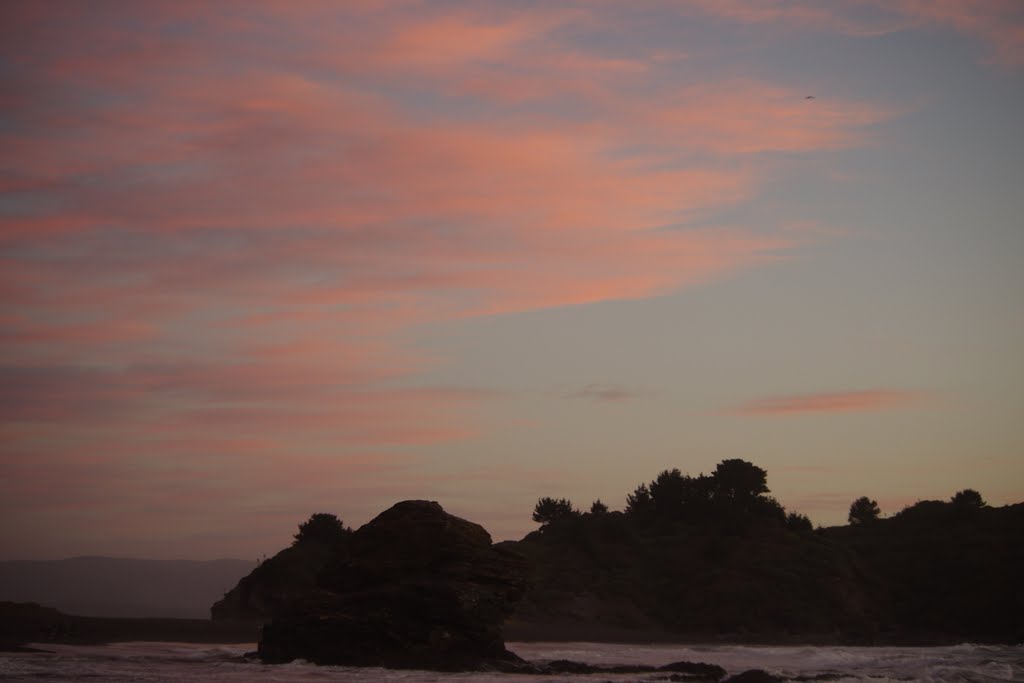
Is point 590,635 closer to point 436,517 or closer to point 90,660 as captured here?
point 436,517

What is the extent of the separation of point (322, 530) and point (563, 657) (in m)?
33.8

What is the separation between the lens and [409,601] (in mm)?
43688

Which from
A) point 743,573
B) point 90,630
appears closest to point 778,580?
point 743,573

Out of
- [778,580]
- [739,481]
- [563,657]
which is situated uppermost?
[739,481]

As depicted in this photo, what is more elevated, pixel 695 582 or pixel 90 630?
pixel 695 582

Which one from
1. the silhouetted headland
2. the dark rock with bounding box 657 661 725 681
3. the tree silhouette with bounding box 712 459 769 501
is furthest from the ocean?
the tree silhouette with bounding box 712 459 769 501

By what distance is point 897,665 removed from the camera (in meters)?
50.2

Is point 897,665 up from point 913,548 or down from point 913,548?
down

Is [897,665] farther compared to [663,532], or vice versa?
[663,532]

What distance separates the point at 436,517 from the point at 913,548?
210 feet

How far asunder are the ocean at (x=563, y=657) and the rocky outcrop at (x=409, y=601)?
202 cm

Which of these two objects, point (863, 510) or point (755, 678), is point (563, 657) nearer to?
point (755, 678)

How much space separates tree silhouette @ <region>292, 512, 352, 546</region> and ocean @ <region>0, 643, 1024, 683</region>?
23.6m

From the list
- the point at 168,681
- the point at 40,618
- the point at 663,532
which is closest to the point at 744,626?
the point at 663,532
